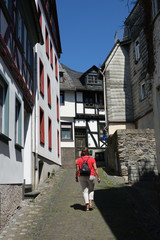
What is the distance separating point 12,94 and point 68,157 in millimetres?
18521

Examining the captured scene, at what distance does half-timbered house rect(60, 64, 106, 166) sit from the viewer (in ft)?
89.0

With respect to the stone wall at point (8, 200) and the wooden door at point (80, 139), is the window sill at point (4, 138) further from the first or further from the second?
the wooden door at point (80, 139)

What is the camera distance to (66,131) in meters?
27.4

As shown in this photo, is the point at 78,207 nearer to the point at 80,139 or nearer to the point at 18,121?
the point at 18,121

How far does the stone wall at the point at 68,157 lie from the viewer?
25123 millimetres

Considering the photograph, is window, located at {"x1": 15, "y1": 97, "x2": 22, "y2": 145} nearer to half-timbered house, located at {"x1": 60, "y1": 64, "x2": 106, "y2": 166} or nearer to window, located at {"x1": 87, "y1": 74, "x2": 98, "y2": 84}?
half-timbered house, located at {"x1": 60, "y1": 64, "x2": 106, "y2": 166}

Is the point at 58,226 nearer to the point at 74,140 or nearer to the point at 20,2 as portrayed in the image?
the point at 20,2

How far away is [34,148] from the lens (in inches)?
463

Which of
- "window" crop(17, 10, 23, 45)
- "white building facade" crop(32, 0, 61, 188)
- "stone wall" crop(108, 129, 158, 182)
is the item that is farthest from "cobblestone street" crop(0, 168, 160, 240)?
"window" crop(17, 10, 23, 45)

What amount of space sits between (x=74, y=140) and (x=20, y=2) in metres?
18.7

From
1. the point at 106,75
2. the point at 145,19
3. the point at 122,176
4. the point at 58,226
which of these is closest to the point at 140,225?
the point at 58,226

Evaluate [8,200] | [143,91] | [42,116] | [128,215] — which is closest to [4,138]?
[8,200]

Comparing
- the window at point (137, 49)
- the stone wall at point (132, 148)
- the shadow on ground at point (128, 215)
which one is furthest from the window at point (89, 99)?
the shadow on ground at point (128, 215)

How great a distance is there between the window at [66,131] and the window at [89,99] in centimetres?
278
